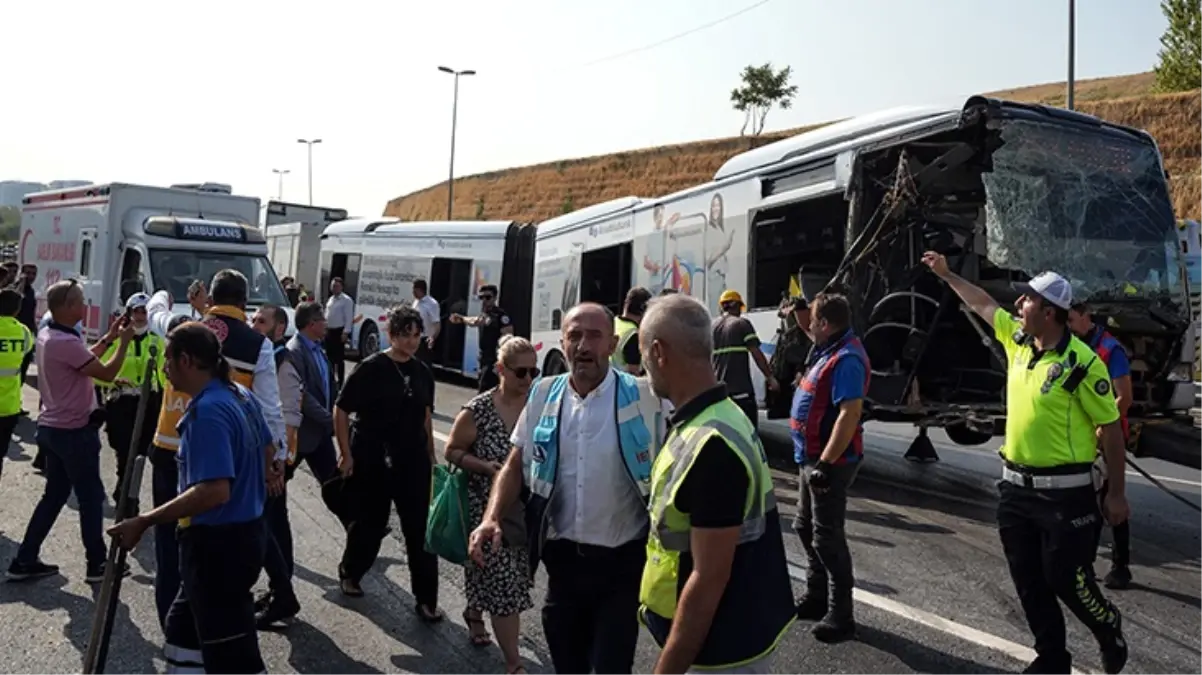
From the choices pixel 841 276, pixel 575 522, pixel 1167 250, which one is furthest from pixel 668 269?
pixel 575 522

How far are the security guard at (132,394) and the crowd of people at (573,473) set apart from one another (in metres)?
0.02

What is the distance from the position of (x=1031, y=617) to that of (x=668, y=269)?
297 inches

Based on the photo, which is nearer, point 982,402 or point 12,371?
point 12,371

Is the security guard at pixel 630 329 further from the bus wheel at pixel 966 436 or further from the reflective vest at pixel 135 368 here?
the bus wheel at pixel 966 436

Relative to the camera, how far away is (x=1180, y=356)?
26.7 feet

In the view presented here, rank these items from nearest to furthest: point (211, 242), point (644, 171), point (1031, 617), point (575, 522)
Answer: point (575, 522), point (1031, 617), point (211, 242), point (644, 171)

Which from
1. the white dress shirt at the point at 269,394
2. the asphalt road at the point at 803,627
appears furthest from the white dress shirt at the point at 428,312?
the white dress shirt at the point at 269,394

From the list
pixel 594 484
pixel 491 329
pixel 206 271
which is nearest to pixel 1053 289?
pixel 594 484

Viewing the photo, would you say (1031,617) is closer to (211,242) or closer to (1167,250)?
(1167,250)

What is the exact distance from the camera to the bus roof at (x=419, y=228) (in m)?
17.5

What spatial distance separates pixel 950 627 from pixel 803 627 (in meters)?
0.77

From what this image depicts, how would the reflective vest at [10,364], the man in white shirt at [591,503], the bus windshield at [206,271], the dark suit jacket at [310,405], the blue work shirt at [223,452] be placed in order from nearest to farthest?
the man in white shirt at [591,503], the blue work shirt at [223,452], the dark suit jacket at [310,405], the reflective vest at [10,364], the bus windshield at [206,271]

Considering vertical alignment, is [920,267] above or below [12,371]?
above

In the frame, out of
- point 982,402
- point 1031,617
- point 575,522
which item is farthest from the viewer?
point 982,402
